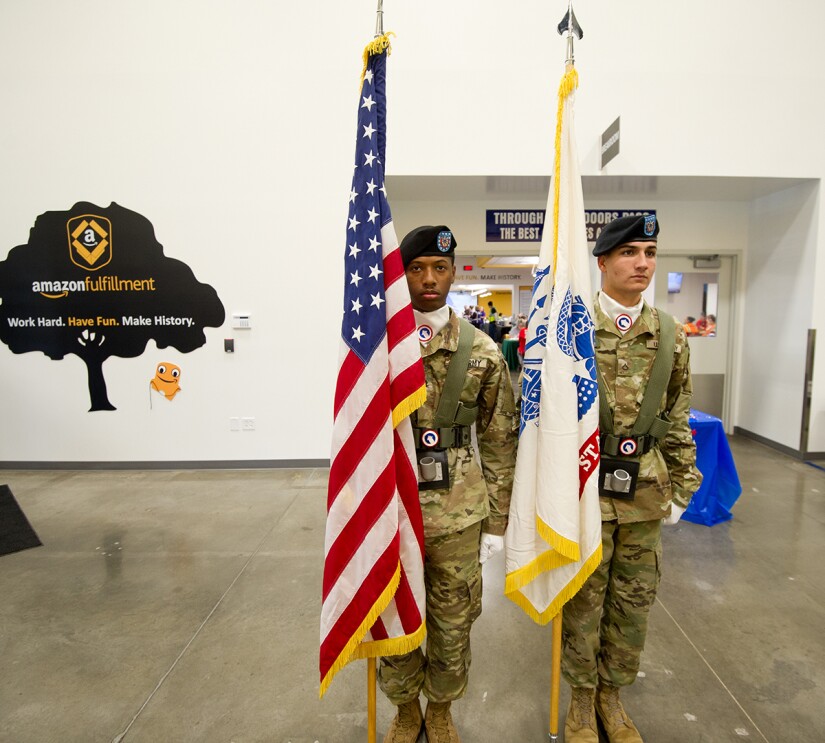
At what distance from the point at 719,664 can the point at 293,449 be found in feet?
12.4

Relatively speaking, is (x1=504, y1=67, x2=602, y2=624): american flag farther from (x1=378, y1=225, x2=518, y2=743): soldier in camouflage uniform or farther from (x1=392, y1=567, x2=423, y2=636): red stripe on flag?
(x1=392, y1=567, x2=423, y2=636): red stripe on flag

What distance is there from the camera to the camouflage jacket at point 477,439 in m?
1.58

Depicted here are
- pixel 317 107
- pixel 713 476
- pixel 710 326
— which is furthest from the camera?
pixel 710 326

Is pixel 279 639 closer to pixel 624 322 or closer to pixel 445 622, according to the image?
pixel 445 622

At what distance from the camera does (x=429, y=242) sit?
1.52 m

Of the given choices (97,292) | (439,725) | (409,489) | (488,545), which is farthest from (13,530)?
(488,545)

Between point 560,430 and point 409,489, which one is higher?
point 560,430

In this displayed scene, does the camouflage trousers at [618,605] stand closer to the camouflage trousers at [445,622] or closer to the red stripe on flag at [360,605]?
the camouflage trousers at [445,622]

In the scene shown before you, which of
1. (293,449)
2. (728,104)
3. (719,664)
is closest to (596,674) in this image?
(719,664)

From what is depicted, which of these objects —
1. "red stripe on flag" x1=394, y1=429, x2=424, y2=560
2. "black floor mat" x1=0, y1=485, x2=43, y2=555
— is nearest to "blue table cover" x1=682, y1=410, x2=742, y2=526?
"red stripe on flag" x1=394, y1=429, x2=424, y2=560

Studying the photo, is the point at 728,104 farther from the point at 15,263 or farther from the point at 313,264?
the point at 15,263

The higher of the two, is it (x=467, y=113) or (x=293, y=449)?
(x=467, y=113)

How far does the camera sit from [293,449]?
4836 mm

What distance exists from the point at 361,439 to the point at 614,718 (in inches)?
55.1
